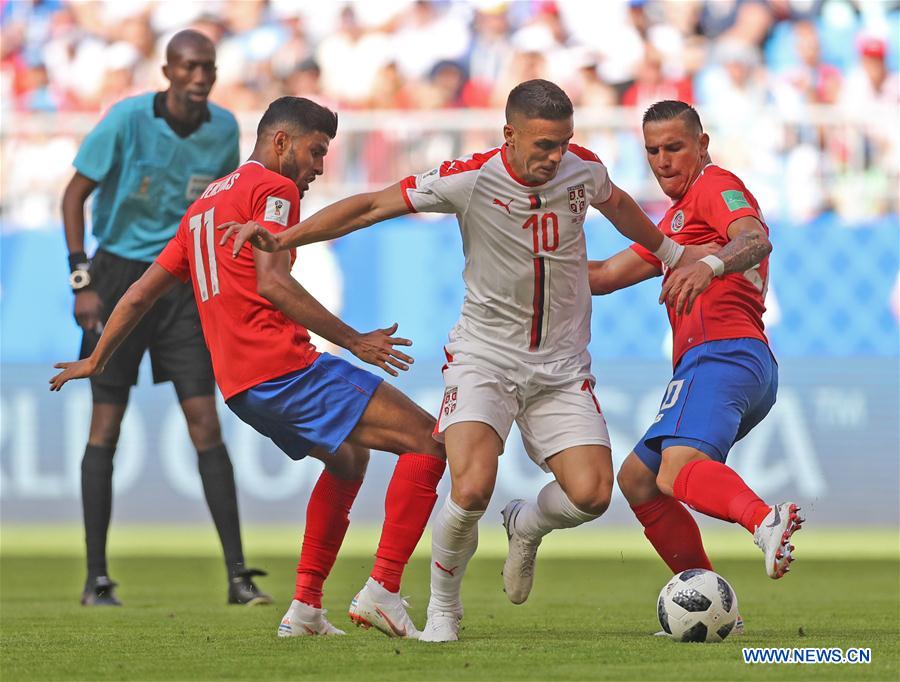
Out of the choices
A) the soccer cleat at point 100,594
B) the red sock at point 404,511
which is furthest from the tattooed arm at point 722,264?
the soccer cleat at point 100,594

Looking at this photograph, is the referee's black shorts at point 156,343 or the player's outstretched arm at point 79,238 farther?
the referee's black shorts at point 156,343

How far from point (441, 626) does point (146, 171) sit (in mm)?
3398

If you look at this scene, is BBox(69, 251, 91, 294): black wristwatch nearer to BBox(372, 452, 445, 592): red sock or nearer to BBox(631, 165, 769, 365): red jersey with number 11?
BBox(372, 452, 445, 592): red sock

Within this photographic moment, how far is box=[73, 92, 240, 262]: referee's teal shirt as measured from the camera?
7.63 meters

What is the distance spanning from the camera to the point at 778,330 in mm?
12078

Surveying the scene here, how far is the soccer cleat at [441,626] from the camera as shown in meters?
5.28

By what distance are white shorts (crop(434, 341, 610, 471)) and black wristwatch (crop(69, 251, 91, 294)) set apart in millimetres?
2441

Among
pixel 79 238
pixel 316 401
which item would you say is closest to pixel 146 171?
pixel 79 238

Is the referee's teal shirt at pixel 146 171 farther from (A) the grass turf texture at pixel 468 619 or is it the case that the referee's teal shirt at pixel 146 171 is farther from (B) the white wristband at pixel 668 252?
(B) the white wristband at pixel 668 252

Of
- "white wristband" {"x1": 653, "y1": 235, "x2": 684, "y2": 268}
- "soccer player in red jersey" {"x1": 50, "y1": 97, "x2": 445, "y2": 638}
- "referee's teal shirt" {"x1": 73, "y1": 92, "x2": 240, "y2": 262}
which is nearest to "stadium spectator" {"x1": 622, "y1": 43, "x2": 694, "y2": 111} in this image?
"referee's teal shirt" {"x1": 73, "y1": 92, "x2": 240, "y2": 262}

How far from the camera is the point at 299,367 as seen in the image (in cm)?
561

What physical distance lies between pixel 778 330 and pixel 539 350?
22.6 ft

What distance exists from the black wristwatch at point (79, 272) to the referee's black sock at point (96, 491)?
84 centimetres

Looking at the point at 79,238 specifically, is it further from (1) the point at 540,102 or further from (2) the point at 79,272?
(1) the point at 540,102
